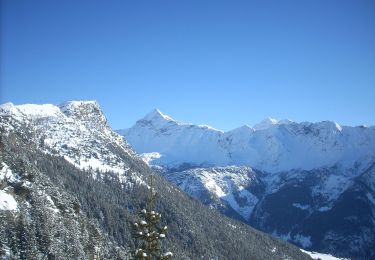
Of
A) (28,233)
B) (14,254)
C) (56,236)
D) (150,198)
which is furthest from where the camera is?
(56,236)

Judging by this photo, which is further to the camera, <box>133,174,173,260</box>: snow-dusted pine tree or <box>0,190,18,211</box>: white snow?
<box>0,190,18,211</box>: white snow

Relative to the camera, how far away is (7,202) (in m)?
194

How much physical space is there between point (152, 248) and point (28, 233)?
153666 mm

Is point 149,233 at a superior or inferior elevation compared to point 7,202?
inferior

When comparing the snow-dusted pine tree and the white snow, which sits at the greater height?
the white snow

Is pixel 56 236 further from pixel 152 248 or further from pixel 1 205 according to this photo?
pixel 152 248

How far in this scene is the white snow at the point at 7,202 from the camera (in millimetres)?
189875

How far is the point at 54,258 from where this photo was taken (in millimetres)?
184125

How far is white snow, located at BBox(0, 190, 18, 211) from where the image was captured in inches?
7475

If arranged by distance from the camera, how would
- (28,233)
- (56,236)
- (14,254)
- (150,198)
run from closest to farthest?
(150,198)
(14,254)
(28,233)
(56,236)

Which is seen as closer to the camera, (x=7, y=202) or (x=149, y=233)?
(x=149, y=233)

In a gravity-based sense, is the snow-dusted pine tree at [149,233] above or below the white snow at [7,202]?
below

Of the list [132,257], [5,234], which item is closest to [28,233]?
[5,234]

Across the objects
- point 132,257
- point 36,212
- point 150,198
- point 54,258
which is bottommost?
point 132,257
